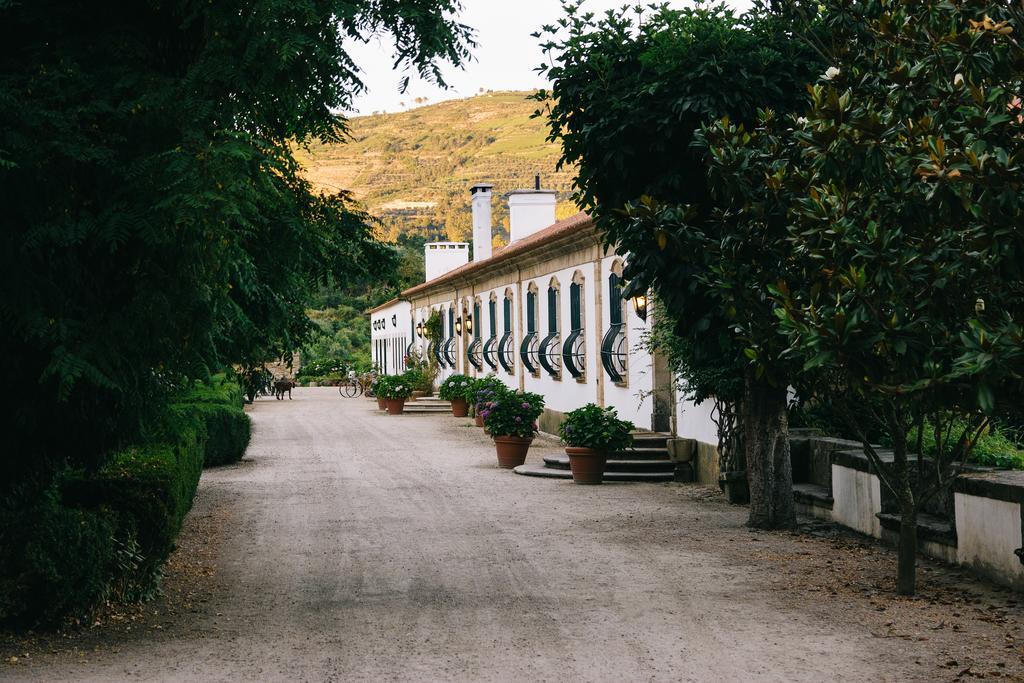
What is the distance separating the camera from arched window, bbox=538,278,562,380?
23734 mm

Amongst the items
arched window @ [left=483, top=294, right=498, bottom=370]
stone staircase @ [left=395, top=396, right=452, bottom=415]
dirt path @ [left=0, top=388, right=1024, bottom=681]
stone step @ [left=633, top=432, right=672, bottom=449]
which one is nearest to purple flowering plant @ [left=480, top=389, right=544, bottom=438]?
stone step @ [left=633, top=432, right=672, bottom=449]

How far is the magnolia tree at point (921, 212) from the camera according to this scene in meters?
5.24

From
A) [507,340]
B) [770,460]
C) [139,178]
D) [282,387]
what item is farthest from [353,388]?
[139,178]

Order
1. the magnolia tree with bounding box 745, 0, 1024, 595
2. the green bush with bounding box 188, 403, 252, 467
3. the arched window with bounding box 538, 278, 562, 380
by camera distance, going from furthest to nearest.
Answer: the arched window with bounding box 538, 278, 562, 380, the green bush with bounding box 188, 403, 252, 467, the magnolia tree with bounding box 745, 0, 1024, 595

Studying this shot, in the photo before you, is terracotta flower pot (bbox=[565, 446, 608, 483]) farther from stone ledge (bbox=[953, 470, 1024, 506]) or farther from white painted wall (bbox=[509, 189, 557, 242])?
white painted wall (bbox=[509, 189, 557, 242])

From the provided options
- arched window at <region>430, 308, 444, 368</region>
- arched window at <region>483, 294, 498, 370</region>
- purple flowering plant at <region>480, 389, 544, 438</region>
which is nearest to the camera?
purple flowering plant at <region>480, 389, 544, 438</region>

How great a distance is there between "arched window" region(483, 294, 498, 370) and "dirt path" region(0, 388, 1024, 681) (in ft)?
54.4

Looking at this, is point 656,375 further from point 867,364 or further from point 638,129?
point 867,364

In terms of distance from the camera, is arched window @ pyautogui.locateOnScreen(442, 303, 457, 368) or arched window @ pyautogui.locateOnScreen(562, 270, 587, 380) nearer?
arched window @ pyautogui.locateOnScreen(562, 270, 587, 380)

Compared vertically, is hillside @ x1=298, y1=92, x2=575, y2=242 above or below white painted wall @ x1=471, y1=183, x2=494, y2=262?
above

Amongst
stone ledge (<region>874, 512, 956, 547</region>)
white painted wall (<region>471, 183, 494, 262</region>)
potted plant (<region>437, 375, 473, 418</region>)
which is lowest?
stone ledge (<region>874, 512, 956, 547</region>)

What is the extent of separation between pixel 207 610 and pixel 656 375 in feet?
35.8

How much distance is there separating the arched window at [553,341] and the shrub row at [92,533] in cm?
1473

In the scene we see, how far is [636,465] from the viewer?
55.0ft
